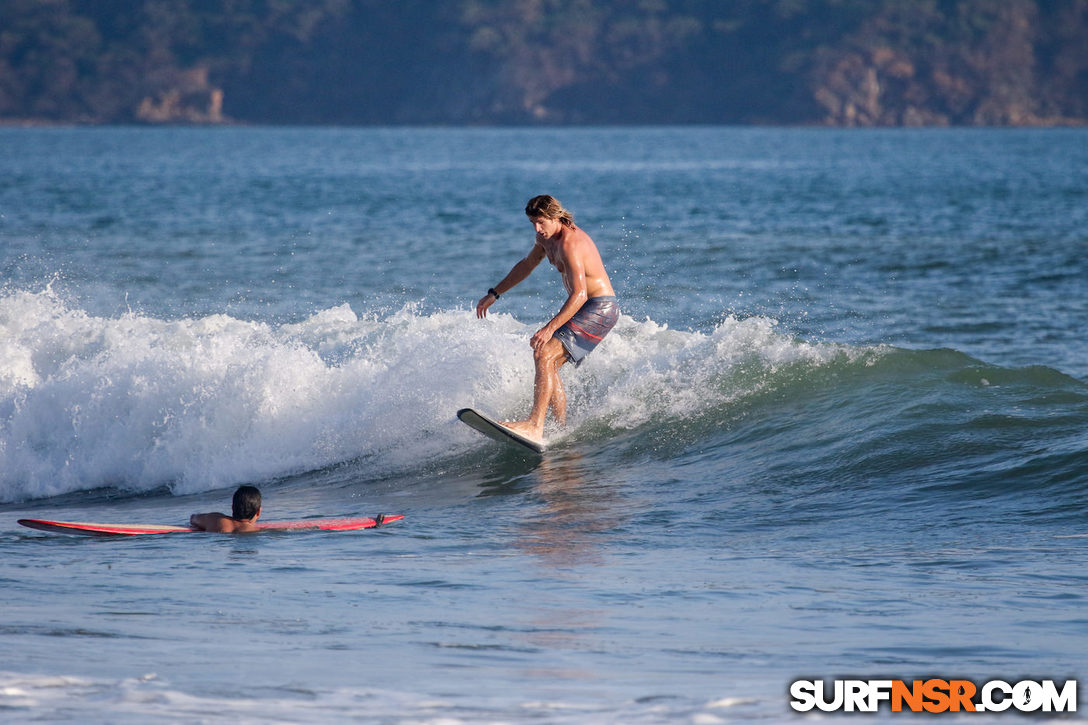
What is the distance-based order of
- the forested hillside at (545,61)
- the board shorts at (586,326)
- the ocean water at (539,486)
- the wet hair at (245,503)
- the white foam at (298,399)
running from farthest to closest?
the forested hillside at (545,61), the white foam at (298,399), the board shorts at (586,326), the wet hair at (245,503), the ocean water at (539,486)

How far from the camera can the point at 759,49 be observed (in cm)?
13288

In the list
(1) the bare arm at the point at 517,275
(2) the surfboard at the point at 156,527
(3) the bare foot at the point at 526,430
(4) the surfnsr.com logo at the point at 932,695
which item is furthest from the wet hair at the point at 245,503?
(4) the surfnsr.com logo at the point at 932,695

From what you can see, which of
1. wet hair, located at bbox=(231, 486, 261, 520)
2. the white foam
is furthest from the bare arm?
wet hair, located at bbox=(231, 486, 261, 520)

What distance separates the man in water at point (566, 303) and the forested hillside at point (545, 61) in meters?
125

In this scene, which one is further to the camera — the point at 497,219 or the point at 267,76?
the point at 267,76

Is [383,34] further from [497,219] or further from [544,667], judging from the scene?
[544,667]

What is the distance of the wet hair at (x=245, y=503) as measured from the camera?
731 cm

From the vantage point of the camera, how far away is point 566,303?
27.2ft

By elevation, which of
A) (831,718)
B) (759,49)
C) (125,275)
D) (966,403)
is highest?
(759,49)

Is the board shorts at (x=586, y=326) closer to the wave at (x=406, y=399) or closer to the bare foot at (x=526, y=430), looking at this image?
the bare foot at (x=526, y=430)

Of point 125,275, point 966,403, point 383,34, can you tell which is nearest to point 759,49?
point 383,34

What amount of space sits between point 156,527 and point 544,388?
→ 2.55 m

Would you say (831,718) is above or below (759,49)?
→ below

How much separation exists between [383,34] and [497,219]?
119 metres
